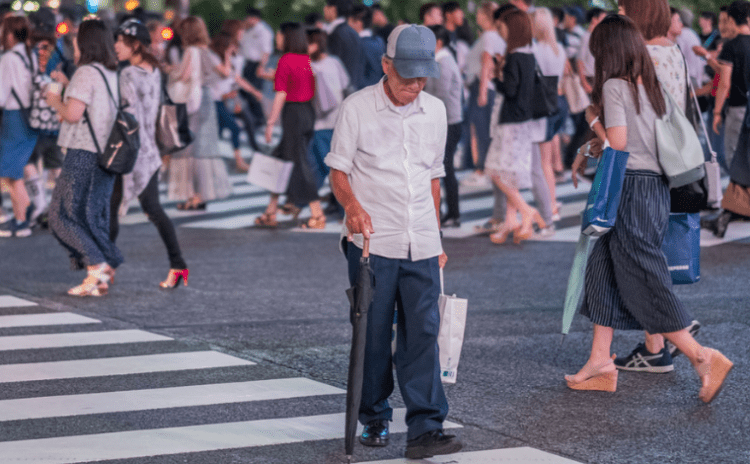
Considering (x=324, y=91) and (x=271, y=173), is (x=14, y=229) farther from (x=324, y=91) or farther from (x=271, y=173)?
(x=324, y=91)

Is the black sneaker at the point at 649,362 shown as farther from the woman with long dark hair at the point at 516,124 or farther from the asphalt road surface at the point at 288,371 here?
the woman with long dark hair at the point at 516,124

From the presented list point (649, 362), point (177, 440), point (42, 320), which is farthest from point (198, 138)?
point (177, 440)

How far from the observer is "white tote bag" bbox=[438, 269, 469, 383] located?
5109 mm

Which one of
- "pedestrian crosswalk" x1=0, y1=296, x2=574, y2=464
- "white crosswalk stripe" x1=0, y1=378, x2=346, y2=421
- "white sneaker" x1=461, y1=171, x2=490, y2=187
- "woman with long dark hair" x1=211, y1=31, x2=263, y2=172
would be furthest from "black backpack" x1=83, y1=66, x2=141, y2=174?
"white sneaker" x1=461, y1=171, x2=490, y2=187

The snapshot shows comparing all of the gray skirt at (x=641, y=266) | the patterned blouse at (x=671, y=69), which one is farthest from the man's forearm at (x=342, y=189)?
the patterned blouse at (x=671, y=69)

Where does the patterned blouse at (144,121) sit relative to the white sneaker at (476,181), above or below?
above

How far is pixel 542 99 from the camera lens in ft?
36.2

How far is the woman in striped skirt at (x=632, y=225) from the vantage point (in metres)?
5.87

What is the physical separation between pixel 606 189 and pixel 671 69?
75 cm

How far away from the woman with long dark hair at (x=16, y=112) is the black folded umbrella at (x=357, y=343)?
753cm

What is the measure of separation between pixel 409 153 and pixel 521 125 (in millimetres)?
6302

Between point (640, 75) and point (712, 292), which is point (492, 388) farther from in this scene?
point (712, 292)

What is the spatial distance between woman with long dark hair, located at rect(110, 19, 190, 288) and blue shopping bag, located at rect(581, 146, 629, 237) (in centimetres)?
407

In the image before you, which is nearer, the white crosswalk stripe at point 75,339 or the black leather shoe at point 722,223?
the white crosswalk stripe at point 75,339
